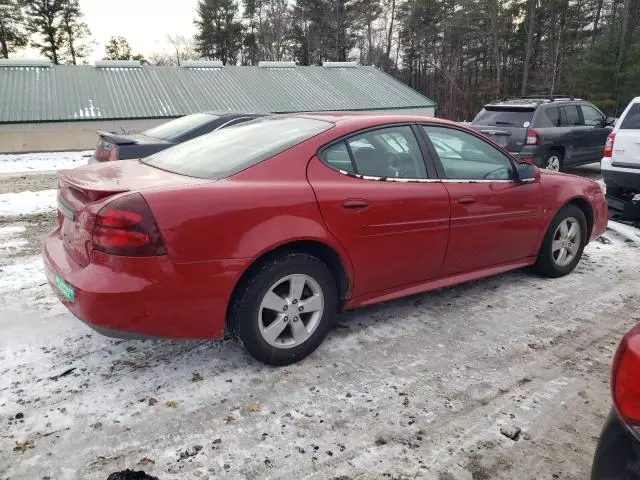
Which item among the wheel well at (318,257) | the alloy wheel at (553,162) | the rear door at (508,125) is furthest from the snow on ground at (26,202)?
the alloy wheel at (553,162)

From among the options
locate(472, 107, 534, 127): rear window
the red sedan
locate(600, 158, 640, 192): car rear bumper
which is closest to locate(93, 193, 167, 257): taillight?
the red sedan

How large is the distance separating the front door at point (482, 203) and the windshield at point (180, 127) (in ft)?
15.2

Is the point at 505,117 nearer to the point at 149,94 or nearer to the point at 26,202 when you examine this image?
the point at 26,202

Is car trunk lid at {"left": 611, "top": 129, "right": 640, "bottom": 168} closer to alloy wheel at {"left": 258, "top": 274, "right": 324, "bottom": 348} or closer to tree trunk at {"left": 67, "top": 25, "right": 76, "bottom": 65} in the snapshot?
alloy wheel at {"left": 258, "top": 274, "right": 324, "bottom": 348}

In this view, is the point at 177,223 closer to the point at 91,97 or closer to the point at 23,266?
the point at 23,266

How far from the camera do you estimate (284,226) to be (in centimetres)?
284

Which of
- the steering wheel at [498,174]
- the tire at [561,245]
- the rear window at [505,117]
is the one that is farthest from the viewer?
the rear window at [505,117]

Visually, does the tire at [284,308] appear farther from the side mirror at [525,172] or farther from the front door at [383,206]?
the side mirror at [525,172]

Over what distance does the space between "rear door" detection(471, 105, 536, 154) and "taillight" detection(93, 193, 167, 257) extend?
811 cm

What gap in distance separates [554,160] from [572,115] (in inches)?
48.8

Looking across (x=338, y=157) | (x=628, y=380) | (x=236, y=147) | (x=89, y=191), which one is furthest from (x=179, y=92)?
(x=628, y=380)

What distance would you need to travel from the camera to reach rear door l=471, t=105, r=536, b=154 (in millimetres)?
9438

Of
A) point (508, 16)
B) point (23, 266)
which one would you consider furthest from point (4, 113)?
point (508, 16)

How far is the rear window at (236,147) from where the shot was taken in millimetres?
3043
